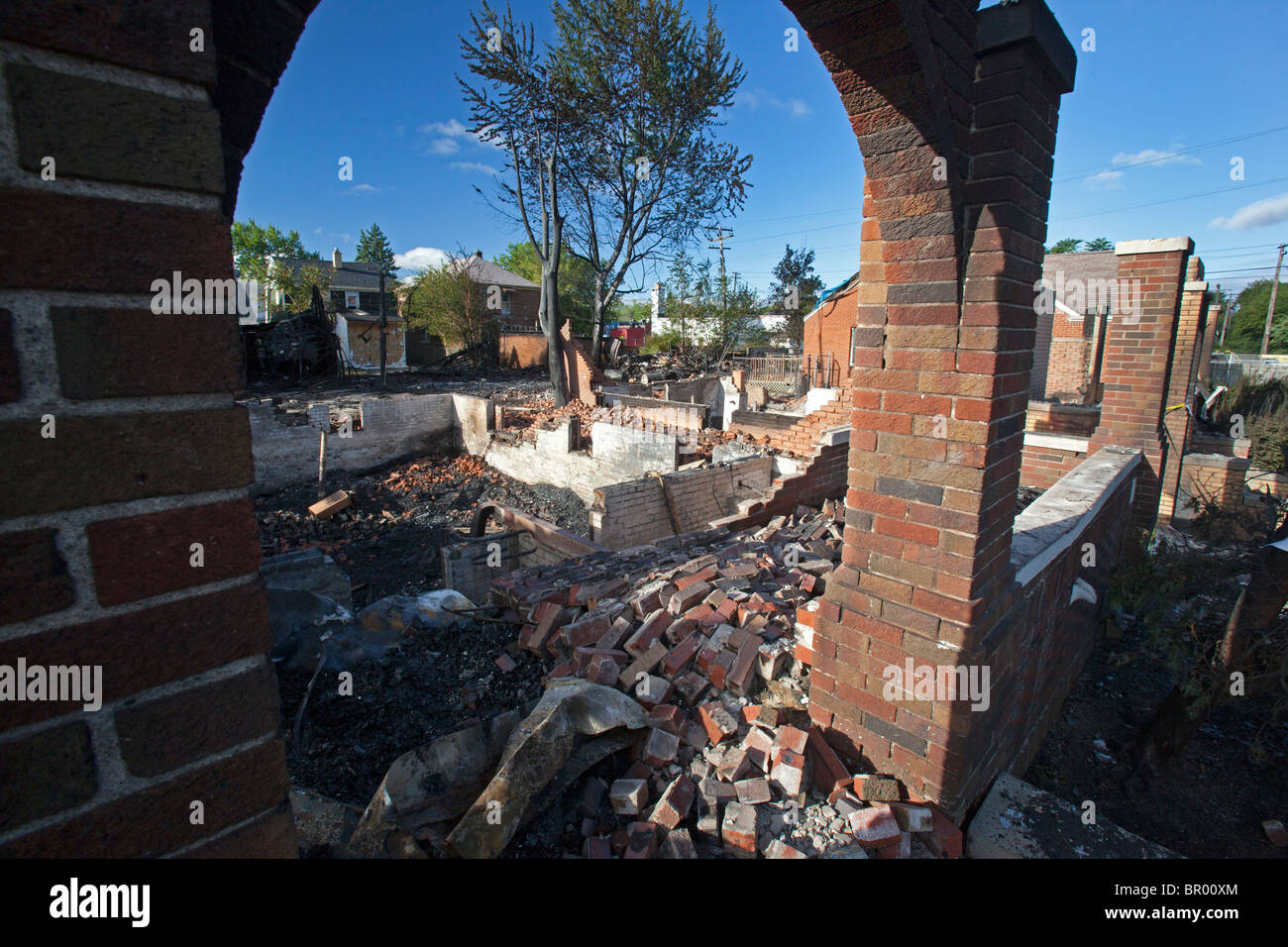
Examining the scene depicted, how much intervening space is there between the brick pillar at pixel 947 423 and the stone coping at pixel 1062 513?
54 centimetres

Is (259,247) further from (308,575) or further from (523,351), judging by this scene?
(308,575)

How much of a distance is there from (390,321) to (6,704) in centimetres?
3046

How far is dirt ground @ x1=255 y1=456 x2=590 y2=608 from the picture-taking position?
911cm

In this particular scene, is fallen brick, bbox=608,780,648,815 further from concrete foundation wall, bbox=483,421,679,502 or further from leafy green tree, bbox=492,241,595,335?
leafy green tree, bbox=492,241,595,335

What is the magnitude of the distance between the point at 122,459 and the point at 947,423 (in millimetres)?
2379

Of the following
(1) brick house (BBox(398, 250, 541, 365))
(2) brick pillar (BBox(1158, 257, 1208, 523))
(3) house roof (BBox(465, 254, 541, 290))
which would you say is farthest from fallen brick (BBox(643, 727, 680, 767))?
(3) house roof (BBox(465, 254, 541, 290))

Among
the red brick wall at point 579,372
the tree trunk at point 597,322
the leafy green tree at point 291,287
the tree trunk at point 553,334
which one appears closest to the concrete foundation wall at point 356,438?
the tree trunk at point 553,334

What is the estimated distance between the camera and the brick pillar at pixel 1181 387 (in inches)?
295

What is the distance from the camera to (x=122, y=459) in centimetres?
61

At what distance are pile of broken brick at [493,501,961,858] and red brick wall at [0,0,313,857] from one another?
1772mm

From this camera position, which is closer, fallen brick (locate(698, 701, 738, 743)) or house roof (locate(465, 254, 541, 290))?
fallen brick (locate(698, 701, 738, 743))

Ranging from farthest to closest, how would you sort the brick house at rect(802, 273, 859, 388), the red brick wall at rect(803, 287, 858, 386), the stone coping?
the red brick wall at rect(803, 287, 858, 386)
the brick house at rect(802, 273, 859, 388)
the stone coping

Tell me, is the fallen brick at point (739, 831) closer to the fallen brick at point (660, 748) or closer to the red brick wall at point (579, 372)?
the fallen brick at point (660, 748)

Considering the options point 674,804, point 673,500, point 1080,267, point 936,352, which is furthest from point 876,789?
point 1080,267
